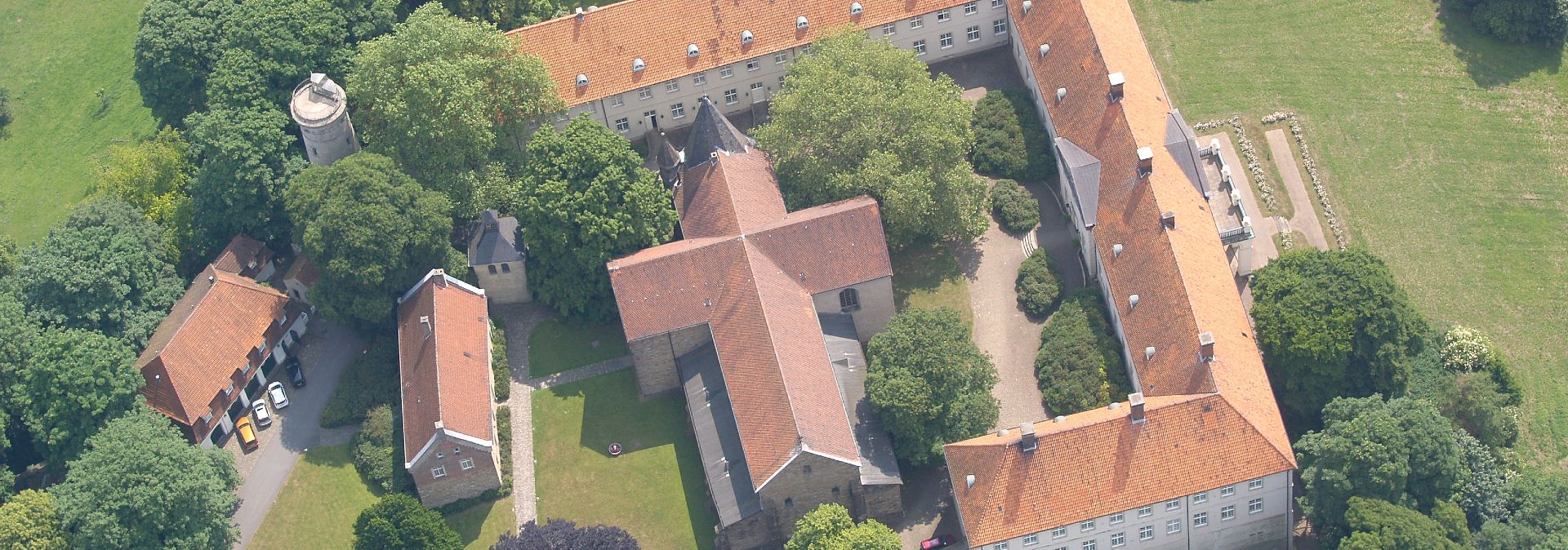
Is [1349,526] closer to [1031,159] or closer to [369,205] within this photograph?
[1031,159]

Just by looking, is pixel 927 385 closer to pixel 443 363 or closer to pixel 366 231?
pixel 443 363

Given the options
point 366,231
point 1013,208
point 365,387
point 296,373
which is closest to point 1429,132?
point 1013,208

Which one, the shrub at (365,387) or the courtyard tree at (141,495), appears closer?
the courtyard tree at (141,495)

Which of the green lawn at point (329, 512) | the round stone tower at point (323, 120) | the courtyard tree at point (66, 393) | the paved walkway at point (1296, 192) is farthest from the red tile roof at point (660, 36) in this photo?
the courtyard tree at point (66, 393)

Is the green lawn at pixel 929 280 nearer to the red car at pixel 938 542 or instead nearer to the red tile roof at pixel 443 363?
the red car at pixel 938 542

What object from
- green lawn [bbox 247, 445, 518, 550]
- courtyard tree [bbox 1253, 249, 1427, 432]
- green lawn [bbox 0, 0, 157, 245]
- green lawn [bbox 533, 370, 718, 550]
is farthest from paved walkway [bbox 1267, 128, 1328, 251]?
green lawn [bbox 0, 0, 157, 245]

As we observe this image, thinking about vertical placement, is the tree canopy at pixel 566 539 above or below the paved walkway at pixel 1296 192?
below
